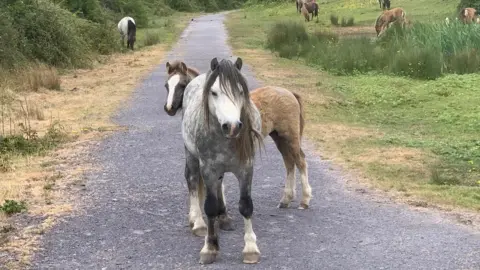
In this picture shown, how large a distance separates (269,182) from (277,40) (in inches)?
659

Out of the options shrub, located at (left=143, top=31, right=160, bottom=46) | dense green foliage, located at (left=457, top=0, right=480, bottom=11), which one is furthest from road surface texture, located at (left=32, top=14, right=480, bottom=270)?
dense green foliage, located at (left=457, top=0, right=480, bottom=11)

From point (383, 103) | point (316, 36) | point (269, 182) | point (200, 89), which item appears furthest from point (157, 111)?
point (316, 36)

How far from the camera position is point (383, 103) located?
515 inches

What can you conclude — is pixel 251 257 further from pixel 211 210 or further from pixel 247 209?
pixel 211 210

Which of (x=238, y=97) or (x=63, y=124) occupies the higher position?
(x=238, y=97)

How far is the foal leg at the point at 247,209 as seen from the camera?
4754 mm

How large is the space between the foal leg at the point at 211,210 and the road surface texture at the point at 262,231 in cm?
9

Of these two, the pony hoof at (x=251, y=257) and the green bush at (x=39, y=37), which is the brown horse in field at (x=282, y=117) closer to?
the pony hoof at (x=251, y=257)

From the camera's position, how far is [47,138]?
966 cm

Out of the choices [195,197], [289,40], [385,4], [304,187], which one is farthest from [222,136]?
[385,4]

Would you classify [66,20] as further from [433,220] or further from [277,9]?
[277,9]

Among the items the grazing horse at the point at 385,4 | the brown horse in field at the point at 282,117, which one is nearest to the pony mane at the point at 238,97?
the brown horse in field at the point at 282,117

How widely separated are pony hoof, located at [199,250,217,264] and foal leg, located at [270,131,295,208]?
61.7 inches

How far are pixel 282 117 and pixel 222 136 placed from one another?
1406mm
